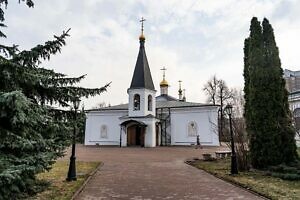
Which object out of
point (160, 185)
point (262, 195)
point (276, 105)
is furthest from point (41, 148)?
point (276, 105)

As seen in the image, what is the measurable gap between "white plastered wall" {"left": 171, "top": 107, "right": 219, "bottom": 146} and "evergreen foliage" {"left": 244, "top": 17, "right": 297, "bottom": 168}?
1835 centimetres

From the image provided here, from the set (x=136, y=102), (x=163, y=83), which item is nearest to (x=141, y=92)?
(x=136, y=102)

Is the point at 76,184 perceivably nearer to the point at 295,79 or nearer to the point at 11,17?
the point at 11,17

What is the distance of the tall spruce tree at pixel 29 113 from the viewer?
14.3 ft

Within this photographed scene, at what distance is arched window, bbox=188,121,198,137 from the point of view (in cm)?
3222

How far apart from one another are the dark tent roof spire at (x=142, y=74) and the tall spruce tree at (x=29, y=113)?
24.8 meters

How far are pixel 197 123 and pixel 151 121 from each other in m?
5.73

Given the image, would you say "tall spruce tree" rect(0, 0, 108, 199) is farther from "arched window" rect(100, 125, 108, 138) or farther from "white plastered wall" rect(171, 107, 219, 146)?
"arched window" rect(100, 125, 108, 138)

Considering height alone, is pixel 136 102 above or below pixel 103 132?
above

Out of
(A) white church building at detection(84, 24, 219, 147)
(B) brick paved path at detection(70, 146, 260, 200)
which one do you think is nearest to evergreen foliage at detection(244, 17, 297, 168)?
(B) brick paved path at detection(70, 146, 260, 200)

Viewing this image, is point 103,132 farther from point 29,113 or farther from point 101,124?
point 29,113

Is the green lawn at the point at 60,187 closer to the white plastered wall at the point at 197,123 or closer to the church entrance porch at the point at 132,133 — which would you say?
the church entrance porch at the point at 132,133

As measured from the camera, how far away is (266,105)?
12250mm

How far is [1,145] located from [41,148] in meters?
1.07
